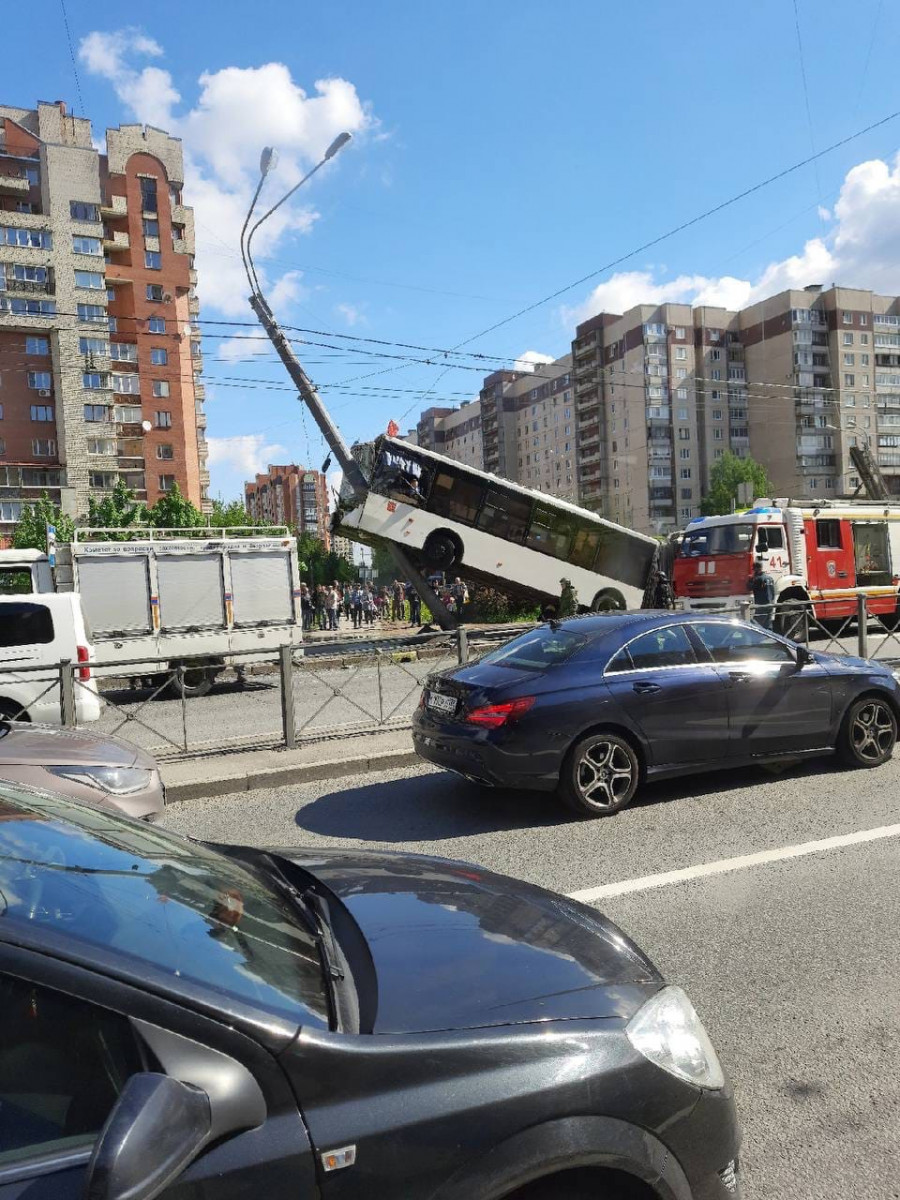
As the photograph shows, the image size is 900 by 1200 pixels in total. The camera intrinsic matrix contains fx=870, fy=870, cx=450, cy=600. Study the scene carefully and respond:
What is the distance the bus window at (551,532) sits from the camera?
65.8ft

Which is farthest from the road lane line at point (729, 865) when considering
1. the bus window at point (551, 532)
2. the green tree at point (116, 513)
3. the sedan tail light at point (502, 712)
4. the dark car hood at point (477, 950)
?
the green tree at point (116, 513)

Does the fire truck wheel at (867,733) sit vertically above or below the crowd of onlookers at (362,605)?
below

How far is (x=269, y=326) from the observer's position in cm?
2150

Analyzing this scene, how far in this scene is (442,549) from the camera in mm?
19594

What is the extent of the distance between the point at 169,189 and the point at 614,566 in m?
61.4

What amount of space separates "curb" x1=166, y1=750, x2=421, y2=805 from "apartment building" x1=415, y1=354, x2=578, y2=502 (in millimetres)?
101210

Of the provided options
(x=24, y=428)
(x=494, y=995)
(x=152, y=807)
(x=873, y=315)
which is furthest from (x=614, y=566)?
(x=873, y=315)

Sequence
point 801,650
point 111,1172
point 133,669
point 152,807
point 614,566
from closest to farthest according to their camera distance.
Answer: point 111,1172 < point 152,807 < point 801,650 < point 133,669 < point 614,566

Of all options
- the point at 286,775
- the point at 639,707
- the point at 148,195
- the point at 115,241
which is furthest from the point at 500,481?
the point at 148,195

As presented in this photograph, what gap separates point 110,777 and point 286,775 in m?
2.55

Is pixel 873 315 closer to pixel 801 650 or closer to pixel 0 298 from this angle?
pixel 0 298

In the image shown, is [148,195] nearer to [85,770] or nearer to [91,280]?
[91,280]

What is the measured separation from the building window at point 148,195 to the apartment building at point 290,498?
90.7 meters

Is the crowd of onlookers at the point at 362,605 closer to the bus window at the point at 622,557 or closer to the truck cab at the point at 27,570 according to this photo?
the bus window at the point at 622,557
